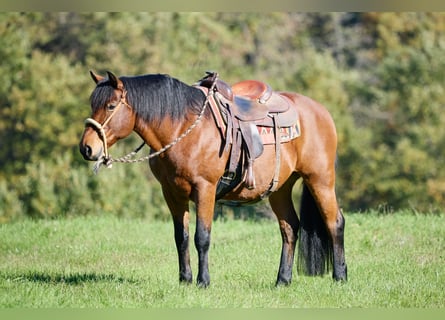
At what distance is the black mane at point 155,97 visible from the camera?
696 centimetres

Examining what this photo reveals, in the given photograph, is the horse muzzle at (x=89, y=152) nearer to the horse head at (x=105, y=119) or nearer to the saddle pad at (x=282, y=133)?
the horse head at (x=105, y=119)

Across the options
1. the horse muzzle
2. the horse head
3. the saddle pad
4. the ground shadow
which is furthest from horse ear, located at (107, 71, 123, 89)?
the ground shadow

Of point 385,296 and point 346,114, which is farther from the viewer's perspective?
point 346,114

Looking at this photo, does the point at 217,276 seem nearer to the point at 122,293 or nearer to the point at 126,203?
the point at 122,293

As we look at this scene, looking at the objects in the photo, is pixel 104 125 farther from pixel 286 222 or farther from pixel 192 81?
pixel 192 81

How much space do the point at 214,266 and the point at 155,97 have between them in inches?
108

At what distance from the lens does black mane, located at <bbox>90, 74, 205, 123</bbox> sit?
274 inches

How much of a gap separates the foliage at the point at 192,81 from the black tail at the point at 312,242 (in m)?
15.6

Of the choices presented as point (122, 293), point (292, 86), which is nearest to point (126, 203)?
point (292, 86)

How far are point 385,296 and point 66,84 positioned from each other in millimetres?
23320

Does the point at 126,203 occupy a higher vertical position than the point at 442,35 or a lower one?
lower

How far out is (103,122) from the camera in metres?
6.92

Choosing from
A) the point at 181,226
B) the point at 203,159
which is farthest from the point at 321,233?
the point at 203,159

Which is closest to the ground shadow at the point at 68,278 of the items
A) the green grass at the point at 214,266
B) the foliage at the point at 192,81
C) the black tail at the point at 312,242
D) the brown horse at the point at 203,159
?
the green grass at the point at 214,266
